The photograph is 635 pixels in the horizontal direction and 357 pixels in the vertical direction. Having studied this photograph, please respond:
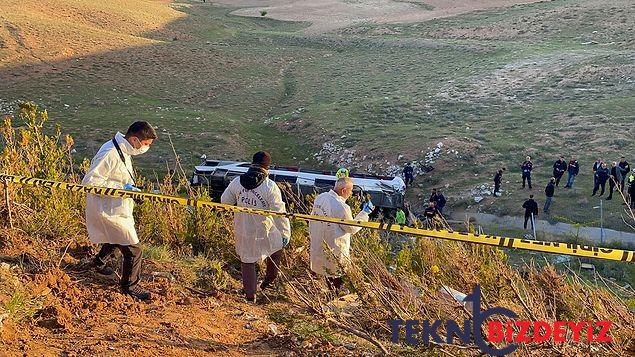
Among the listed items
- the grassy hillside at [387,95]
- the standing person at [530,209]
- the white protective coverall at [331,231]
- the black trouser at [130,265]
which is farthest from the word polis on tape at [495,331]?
the grassy hillside at [387,95]

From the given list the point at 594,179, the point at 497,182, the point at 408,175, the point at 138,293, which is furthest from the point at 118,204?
the point at 594,179

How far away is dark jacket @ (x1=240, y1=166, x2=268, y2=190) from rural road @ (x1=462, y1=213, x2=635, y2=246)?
10152mm

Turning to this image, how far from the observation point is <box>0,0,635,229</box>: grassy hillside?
21281mm

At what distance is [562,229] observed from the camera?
15.6 meters

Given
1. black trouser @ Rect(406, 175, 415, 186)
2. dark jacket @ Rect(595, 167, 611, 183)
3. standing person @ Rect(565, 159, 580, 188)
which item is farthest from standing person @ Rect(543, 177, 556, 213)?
black trouser @ Rect(406, 175, 415, 186)

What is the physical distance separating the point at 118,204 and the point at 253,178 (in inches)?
45.8

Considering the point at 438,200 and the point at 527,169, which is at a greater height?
the point at 527,169

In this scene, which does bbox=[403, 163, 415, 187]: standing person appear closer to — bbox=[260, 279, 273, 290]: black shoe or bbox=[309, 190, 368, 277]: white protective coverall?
bbox=[309, 190, 368, 277]: white protective coverall

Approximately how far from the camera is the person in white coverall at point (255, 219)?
5.50m

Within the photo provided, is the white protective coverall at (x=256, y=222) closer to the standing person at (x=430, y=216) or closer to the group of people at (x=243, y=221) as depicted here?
the group of people at (x=243, y=221)

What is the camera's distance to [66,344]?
3906 mm

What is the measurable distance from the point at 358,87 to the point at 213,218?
27.8m

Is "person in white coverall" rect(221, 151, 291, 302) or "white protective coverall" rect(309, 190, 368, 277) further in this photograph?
"white protective coverall" rect(309, 190, 368, 277)

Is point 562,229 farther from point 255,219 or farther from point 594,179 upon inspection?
point 255,219
